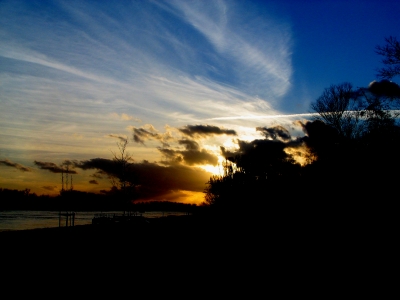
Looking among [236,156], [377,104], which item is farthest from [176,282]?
[236,156]

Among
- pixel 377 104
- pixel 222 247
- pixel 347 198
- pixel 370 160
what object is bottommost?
pixel 222 247

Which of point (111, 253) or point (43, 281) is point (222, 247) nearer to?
point (111, 253)

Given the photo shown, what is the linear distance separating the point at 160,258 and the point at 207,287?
5789 millimetres

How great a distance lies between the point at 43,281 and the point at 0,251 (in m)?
9.28

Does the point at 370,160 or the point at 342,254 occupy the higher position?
the point at 370,160

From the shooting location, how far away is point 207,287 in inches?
361

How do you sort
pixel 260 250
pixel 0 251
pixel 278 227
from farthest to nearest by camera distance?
pixel 278 227, pixel 0 251, pixel 260 250

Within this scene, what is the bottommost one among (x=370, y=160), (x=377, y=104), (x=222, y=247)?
(x=222, y=247)

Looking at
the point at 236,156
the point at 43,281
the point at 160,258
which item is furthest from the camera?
the point at 236,156

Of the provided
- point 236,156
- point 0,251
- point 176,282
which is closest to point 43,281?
point 176,282

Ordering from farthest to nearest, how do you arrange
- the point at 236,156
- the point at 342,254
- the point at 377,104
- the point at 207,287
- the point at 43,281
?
the point at 236,156 < the point at 377,104 < the point at 342,254 < the point at 43,281 < the point at 207,287

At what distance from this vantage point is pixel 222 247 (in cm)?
1745

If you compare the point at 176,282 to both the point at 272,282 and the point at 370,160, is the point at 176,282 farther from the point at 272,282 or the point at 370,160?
the point at 370,160

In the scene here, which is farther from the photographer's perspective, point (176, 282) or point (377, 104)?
point (377, 104)
